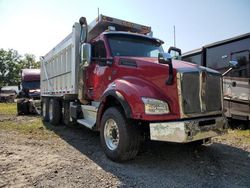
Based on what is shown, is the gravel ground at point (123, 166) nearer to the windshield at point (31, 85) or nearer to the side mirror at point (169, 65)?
the side mirror at point (169, 65)

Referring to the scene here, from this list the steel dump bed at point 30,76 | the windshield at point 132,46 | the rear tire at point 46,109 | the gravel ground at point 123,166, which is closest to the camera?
the gravel ground at point 123,166

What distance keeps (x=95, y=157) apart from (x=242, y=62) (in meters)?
5.46

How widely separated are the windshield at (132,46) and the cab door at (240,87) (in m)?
3.03

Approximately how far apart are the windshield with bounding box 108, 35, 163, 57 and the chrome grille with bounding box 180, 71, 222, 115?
6.36 feet

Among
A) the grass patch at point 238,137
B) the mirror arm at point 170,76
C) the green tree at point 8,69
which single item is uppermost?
the green tree at point 8,69

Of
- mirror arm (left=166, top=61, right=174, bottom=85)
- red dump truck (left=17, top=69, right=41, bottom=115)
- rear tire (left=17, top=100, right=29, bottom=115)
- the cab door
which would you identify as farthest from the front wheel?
rear tire (left=17, top=100, right=29, bottom=115)

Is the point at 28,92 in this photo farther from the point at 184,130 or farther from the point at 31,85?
the point at 184,130

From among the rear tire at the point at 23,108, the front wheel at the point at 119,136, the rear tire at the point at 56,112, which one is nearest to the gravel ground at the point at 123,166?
the front wheel at the point at 119,136

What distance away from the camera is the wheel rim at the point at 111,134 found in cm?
620

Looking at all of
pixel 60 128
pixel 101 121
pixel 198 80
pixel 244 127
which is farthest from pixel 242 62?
pixel 60 128

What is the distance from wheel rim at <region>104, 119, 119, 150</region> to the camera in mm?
6197

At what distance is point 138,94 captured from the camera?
5523 mm

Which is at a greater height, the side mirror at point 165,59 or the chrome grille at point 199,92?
the side mirror at point 165,59

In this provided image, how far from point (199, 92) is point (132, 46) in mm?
2387
